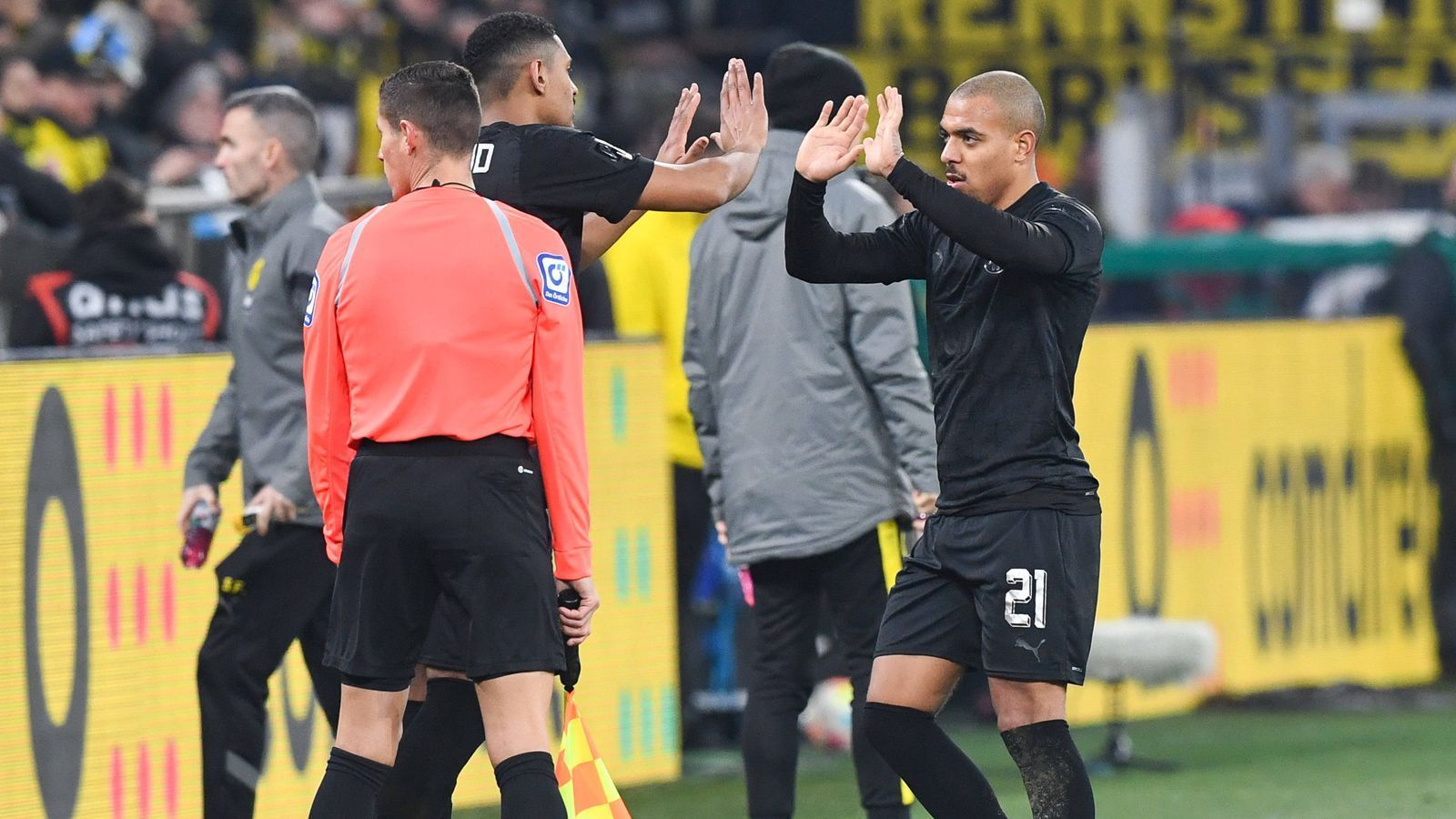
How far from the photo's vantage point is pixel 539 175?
538 cm

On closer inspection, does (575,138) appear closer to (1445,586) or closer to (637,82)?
(1445,586)

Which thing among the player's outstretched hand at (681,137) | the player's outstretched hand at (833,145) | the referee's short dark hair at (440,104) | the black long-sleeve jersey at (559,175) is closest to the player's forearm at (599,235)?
the player's outstretched hand at (681,137)

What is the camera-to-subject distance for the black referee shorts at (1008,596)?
530cm

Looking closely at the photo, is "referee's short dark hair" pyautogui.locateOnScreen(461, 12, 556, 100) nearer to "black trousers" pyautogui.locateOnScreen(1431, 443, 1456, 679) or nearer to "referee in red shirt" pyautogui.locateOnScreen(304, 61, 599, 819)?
"referee in red shirt" pyautogui.locateOnScreen(304, 61, 599, 819)

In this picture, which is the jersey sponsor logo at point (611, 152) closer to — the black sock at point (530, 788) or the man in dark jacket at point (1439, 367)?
the black sock at point (530, 788)

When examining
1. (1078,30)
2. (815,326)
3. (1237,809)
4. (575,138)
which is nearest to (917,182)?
(575,138)

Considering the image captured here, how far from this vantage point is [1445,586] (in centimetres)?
1127

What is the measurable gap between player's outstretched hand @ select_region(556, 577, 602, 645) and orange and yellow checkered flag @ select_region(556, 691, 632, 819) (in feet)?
0.99

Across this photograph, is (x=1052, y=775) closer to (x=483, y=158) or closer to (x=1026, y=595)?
(x=1026, y=595)

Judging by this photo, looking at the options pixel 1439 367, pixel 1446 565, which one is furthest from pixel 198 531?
pixel 1446 565

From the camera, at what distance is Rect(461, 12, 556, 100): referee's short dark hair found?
18.2ft

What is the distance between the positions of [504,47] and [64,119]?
211 inches

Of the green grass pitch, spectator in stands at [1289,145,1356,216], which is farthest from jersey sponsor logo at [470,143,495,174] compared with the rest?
spectator in stands at [1289,145,1356,216]

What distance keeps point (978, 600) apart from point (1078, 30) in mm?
12845
